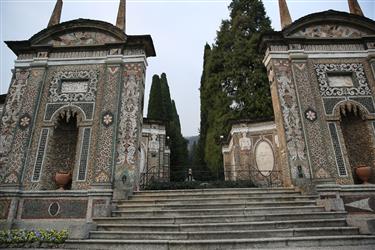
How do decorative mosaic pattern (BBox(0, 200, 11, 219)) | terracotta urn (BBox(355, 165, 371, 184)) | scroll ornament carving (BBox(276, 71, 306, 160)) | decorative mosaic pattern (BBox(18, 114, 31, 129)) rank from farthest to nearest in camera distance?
decorative mosaic pattern (BBox(18, 114, 31, 129))
scroll ornament carving (BBox(276, 71, 306, 160))
terracotta urn (BBox(355, 165, 371, 184))
decorative mosaic pattern (BBox(0, 200, 11, 219))

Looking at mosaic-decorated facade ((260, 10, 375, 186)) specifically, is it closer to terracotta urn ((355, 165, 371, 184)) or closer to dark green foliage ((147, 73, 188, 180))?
terracotta urn ((355, 165, 371, 184))

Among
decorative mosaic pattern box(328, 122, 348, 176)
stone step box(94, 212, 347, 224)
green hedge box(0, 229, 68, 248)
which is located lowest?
green hedge box(0, 229, 68, 248)

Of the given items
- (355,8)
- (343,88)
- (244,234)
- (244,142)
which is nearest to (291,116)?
(343,88)

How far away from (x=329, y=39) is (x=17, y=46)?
1253cm

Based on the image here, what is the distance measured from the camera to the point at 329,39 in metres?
10.2

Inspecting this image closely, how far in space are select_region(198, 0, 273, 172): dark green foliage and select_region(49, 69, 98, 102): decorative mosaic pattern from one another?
1227 cm

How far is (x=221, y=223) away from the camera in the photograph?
6.04m

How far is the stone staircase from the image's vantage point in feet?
17.3

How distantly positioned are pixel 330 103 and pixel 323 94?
0.41 m

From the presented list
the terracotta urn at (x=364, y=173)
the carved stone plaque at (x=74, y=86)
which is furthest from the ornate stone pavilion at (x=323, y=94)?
the carved stone plaque at (x=74, y=86)

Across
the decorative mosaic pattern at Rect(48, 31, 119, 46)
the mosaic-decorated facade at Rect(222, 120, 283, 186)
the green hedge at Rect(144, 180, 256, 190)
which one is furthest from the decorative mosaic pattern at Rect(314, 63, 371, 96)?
the decorative mosaic pattern at Rect(48, 31, 119, 46)

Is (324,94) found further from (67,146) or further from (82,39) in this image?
(67,146)

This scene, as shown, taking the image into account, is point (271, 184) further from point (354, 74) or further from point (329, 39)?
point (329, 39)

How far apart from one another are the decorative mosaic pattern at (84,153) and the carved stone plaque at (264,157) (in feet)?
33.6
